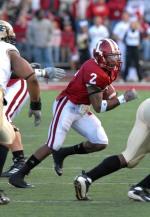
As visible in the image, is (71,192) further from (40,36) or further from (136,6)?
(136,6)

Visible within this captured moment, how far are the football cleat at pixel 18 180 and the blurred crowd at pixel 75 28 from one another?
11.2 meters

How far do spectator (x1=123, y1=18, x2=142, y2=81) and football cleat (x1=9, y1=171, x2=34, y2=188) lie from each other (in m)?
11.1

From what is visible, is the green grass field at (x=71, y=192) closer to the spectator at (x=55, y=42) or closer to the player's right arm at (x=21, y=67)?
the player's right arm at (x=21, y=67)

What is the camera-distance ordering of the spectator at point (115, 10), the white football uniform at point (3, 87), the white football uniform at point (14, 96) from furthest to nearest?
the spectator at point (115, 10), the white football uniform at point (14, 96), the white football uniform at point (3, 87)

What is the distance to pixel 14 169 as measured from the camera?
803cm

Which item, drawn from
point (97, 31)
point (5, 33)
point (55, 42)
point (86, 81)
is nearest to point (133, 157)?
point (86, 81)

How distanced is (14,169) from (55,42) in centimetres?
1166

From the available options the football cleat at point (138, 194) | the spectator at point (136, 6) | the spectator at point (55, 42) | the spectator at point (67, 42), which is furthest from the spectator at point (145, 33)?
the football cleat at point (138, 194)

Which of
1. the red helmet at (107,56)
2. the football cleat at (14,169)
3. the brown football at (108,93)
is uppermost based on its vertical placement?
the red helmet at (107,56)

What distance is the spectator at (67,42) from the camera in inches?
762

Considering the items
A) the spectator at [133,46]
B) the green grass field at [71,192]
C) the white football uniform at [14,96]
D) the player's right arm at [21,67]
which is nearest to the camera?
the green grass field at [71,192]

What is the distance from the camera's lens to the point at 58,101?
25.2 ft

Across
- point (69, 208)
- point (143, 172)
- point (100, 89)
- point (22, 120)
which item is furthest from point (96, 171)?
point (22, 120)

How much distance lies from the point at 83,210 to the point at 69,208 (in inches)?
5.2
